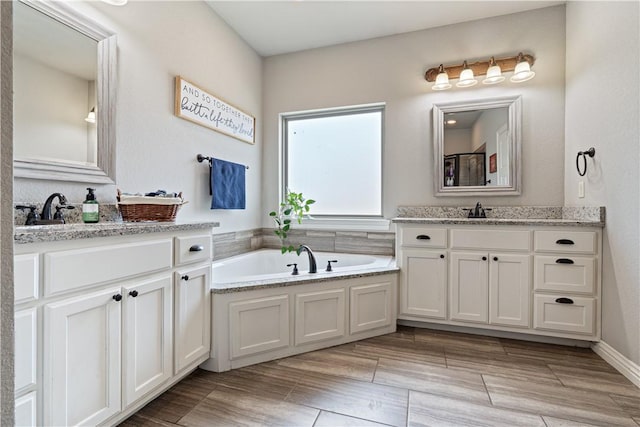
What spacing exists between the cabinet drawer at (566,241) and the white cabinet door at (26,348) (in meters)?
2.80

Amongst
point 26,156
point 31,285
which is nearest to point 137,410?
point 31,285

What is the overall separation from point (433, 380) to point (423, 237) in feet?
3.59

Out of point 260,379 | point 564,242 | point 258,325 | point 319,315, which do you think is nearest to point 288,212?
point 319,315

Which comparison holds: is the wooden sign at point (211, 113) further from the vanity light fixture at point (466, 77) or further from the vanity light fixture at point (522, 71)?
the vanity light fixture at point (522, 71)

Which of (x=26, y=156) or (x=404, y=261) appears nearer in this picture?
(x=26, y=156)

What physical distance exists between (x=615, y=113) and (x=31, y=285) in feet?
10.1

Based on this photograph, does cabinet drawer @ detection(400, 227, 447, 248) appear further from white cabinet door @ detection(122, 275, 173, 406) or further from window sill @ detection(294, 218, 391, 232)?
white cabinet door @ detection(122, 275, 173, 406)

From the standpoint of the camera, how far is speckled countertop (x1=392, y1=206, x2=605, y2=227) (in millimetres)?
2129

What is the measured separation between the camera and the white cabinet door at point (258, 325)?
1850mm

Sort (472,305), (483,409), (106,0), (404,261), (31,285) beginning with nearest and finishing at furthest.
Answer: (31,285), (483,409), (106,0), (472,305), (404,261)

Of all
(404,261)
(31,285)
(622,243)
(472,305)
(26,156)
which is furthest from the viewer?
(404,261)

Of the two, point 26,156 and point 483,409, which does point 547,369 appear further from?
point 26,156

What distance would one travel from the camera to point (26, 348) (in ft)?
Result: 3.12

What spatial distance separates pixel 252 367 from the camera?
1.89m
